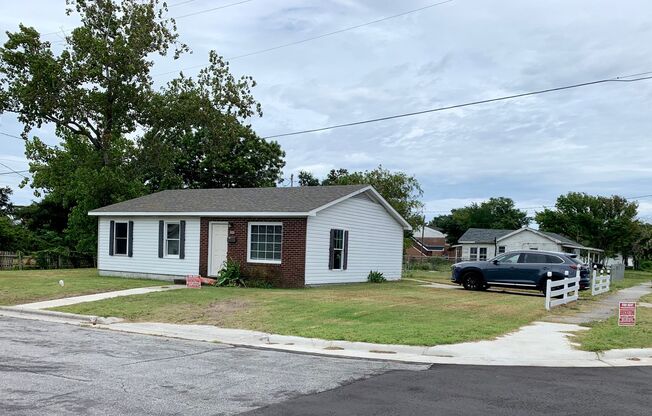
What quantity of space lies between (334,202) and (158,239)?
25.2 feet

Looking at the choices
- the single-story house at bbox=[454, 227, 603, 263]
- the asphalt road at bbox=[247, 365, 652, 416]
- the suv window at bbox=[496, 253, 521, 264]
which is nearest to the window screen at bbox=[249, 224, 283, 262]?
the suv window at bbox=[496, 253, 521, 264]

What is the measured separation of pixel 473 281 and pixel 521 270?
6.65 feet

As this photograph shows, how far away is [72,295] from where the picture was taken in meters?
17.5

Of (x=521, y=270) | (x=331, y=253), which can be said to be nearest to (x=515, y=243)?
(x=521, y=270)

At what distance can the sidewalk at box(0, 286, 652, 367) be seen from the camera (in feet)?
31.3

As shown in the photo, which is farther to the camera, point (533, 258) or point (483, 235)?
point (483, 235)

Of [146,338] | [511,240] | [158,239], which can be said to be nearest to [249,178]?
[511,240]

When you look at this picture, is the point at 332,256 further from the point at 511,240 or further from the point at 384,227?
the point at 511,240

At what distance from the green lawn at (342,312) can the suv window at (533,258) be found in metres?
3.18

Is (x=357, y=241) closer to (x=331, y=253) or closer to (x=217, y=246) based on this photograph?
(x=331, y=253)

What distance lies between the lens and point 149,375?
7820 mm

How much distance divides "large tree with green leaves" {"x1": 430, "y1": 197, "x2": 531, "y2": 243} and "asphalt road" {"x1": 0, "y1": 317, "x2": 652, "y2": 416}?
9097 cm

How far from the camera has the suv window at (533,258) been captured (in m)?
21.6

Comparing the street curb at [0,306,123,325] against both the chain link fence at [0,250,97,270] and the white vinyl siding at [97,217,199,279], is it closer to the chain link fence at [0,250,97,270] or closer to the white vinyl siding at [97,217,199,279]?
the white vinyl siding at [97,217,199,279]
